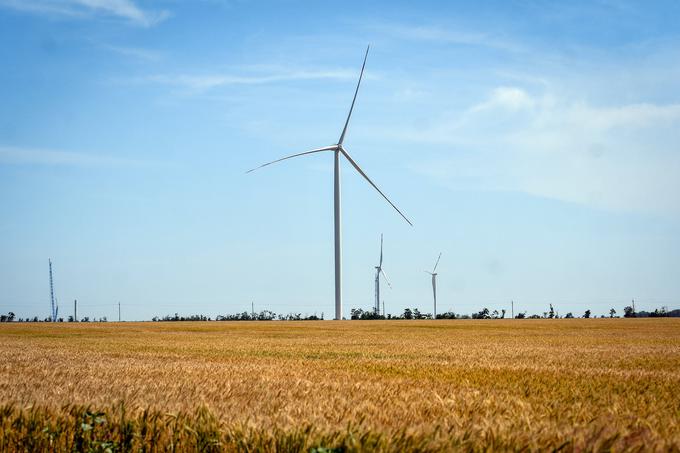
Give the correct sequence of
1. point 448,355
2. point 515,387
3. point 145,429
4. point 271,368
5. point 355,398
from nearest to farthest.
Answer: point 145,429 → point 355,398 → point 515,387 → point 271,368 → point 448,355

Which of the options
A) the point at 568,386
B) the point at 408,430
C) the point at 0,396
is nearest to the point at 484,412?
the point at 408,430

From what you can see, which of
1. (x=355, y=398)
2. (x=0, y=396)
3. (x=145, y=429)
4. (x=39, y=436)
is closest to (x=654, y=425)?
(x=355, y=398)

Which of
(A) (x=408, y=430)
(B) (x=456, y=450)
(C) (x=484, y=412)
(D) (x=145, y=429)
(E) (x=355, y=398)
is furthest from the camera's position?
(E) (x=355, y=398)

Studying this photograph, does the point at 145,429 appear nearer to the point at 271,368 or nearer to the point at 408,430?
the point at 408,430

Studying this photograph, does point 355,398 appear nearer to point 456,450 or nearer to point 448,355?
point 456,450

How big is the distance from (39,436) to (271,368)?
25.8 feet

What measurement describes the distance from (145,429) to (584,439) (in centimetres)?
441

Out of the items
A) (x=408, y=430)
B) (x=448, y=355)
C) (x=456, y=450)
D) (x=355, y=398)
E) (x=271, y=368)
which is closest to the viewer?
(x=456, y=450)

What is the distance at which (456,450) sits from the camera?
5660 millimetres

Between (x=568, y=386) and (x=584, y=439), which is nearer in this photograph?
(x=584, y=439)

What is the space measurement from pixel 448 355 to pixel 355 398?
12.8m

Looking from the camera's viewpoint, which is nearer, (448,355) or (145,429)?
(145,429)

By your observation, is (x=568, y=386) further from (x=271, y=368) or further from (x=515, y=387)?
(x=271, y=368)

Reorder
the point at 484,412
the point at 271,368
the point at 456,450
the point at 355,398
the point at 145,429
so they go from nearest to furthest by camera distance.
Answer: the point at 456,450, the point at 145,429, the point at 484,412, the point at 355,398, the point at 271,368
